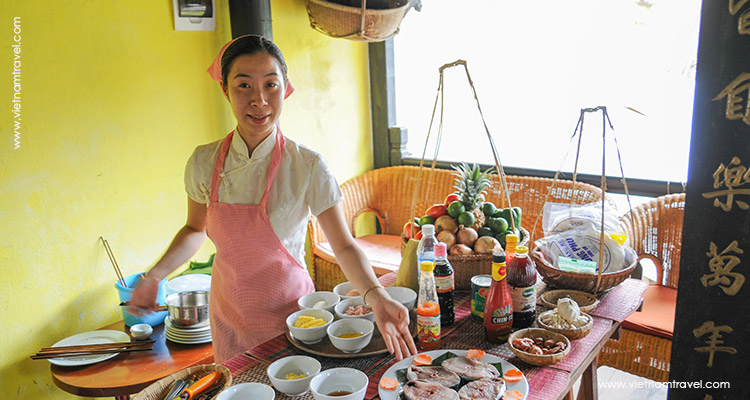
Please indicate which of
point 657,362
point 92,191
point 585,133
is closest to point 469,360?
point 657,362

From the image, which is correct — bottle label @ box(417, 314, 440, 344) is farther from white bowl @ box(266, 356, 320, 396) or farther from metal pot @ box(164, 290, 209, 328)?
metal pot @ box(164, 290, 209, 328)

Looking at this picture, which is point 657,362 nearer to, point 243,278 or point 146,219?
point 243,278

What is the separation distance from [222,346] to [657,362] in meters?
1.94

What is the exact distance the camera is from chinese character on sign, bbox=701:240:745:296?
133 cm

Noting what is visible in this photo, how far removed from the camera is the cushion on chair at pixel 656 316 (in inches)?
101

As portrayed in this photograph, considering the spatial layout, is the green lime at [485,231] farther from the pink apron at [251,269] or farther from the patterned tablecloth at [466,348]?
the pink apron at [251,269]

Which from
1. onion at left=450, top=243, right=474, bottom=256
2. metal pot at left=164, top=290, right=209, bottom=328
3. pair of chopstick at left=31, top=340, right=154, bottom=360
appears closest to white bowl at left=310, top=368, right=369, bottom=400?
onion at left=450, top=243, right=474, bottom=256

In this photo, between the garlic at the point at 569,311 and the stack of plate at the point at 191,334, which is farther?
the stack of plate at the point at 191,334

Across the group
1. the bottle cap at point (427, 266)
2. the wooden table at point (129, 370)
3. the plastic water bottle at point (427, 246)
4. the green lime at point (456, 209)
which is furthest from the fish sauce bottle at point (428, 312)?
the wooden table at point (129, 370)

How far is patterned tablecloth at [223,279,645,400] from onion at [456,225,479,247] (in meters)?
0.30

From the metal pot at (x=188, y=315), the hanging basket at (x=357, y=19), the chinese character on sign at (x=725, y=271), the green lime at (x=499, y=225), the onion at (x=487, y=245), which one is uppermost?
the hanging basket at (x=357, y=19)

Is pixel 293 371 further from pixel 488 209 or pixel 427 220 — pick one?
pixel 488 209

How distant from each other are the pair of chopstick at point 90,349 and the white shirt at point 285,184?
801 mm

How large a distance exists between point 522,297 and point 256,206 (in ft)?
2.98
